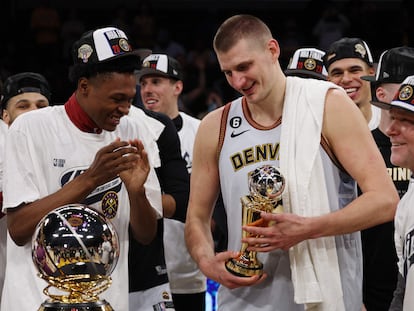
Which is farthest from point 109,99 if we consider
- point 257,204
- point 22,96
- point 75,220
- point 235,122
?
point 22,96

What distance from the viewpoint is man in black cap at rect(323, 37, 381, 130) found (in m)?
5.64

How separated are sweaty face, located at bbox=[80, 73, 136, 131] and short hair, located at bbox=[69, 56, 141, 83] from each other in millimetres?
22

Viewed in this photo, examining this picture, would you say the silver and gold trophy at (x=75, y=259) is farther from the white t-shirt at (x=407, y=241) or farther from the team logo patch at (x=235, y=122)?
the team logo patch at (x=235, y=122)

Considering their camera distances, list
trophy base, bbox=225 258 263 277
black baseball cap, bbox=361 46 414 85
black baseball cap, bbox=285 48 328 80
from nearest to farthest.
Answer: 1. trophy base, bbox=225 258 263 277
2. black baseball cap, bbox=361 46 414 85
3. black baseball cap, bbox=285 48 328 80

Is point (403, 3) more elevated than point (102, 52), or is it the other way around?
point (403, 3)

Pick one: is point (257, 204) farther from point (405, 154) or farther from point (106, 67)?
point (106, 67)

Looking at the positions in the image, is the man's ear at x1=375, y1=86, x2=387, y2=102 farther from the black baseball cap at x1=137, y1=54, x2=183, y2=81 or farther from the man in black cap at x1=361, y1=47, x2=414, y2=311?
the black baseball cap at x1=137, y1=54, x2=183, y2=81

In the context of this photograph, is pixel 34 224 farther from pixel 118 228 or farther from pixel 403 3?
pixel 403 3

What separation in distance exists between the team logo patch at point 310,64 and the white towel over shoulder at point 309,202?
238cm

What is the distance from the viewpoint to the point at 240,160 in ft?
12.6

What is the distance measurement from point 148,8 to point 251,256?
9.75 meters

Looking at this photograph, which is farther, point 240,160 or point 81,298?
point 240,160

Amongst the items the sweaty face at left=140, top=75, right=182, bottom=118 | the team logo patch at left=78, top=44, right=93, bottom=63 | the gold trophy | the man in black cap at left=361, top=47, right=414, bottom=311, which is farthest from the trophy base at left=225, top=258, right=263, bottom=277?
the sweaty face at left=140, top=75, right=182, bottom=118

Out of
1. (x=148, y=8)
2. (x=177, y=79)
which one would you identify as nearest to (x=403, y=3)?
(x=148, y=8)
